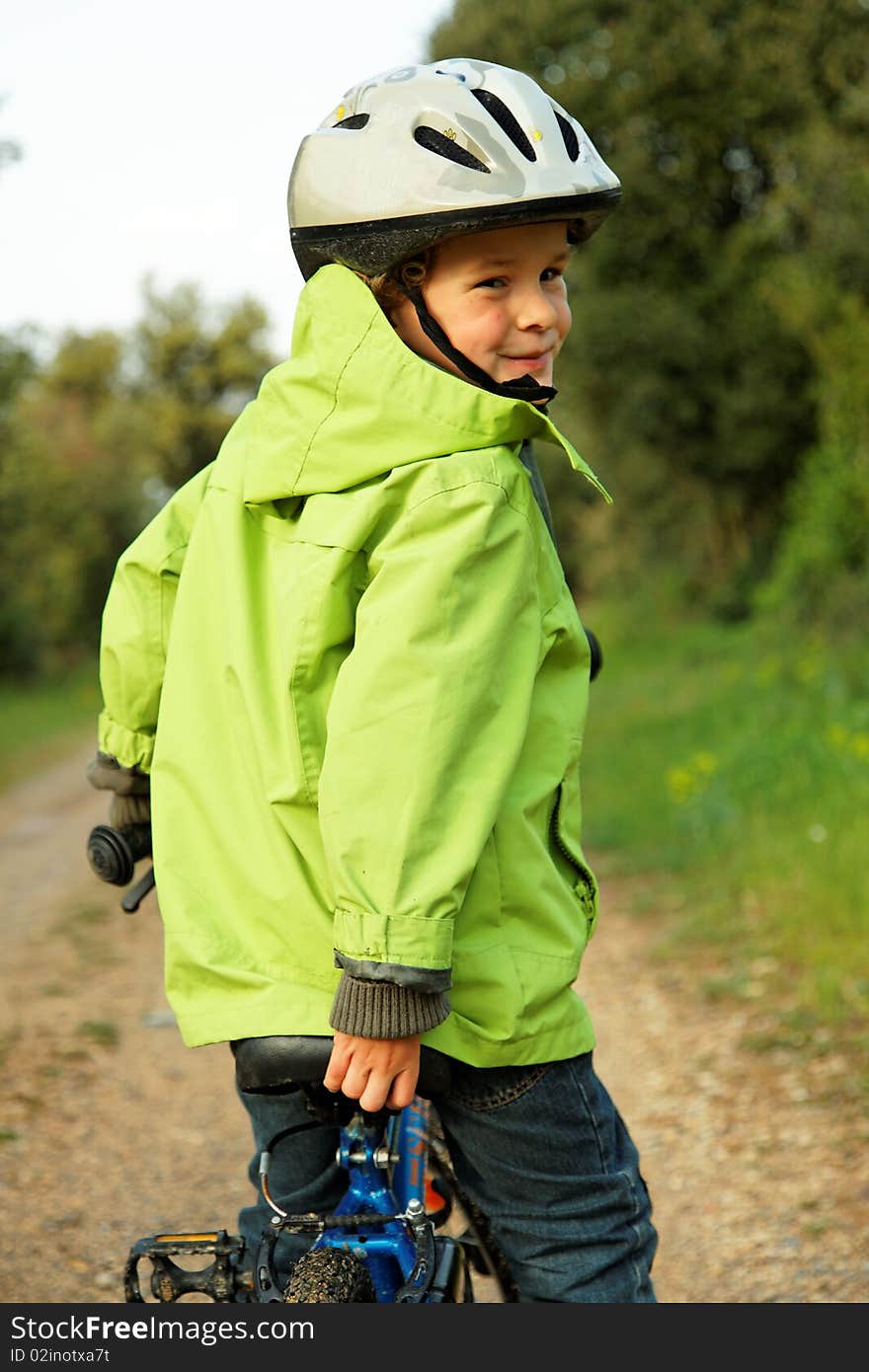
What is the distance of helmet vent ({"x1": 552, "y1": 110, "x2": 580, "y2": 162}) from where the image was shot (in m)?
2.18

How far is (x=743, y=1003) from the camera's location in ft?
17.0

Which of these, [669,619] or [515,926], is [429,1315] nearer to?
[515,926]

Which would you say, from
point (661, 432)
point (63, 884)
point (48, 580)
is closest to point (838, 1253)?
point (63, 884)

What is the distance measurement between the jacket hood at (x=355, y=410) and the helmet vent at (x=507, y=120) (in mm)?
320

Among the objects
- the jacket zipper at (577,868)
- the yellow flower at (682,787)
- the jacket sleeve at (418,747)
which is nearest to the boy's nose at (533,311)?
the jacket sleeve at (418,747)

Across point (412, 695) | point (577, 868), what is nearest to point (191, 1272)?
point (577, 868)

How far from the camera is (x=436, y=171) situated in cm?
207

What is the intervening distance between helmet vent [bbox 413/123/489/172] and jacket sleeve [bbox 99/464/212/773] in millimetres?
638

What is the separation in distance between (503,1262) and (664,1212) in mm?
1678

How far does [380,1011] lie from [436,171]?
1.21 metres

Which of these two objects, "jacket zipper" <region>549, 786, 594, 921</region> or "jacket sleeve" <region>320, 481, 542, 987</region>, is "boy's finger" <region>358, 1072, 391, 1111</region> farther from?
"jacket zipper" <region>549, 786, 594, 921</region>

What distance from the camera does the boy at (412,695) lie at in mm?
1837

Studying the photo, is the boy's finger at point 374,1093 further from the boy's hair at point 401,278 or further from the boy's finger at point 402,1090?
the boy's hair at point 401,278

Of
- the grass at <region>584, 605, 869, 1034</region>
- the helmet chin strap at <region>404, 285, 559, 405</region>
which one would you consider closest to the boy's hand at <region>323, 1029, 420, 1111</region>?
the helmet chin strap at <region>404, 285, 559, 405</region>
